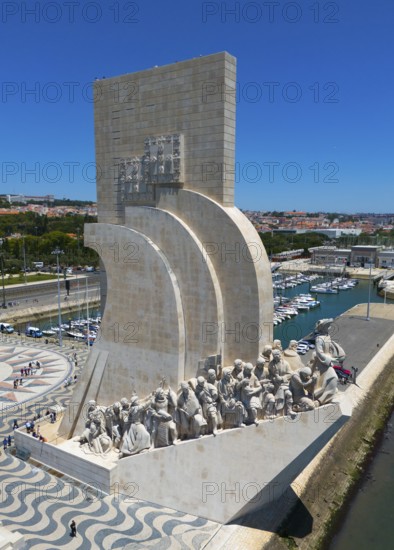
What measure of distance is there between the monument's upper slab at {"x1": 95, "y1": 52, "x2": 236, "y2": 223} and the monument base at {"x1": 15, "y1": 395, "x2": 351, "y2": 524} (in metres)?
6.79

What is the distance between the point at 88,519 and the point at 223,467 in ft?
14.3

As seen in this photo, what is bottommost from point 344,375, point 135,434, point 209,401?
point 344,375

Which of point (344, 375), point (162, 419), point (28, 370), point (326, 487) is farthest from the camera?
point (28, 370)

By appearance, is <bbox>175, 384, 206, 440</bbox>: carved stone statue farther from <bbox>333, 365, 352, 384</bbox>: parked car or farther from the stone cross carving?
<bbox>333, 365, 352, 384</bbox>: parked car

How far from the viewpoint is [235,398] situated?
483 inches

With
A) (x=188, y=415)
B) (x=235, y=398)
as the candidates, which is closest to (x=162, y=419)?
(x=188, y=415)

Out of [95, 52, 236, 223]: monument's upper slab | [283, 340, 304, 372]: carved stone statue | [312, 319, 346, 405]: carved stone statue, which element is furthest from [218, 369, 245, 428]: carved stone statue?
[95, 52, 236, 223]: monument's upper slab

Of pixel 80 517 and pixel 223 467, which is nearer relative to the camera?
pixel 223 467

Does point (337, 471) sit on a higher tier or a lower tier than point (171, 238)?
lower

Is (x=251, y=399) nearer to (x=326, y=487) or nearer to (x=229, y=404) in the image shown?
(x=229, y=404)

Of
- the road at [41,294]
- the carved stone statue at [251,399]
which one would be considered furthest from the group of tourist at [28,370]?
the road at [41,294]

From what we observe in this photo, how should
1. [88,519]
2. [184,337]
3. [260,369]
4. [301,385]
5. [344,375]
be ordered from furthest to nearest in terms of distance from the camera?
[344,375] → [184,337] → [88,519] → [260,369] → [301,385]

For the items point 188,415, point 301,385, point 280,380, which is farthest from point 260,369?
point 188,415

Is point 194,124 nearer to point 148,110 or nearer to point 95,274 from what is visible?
point 148,110
